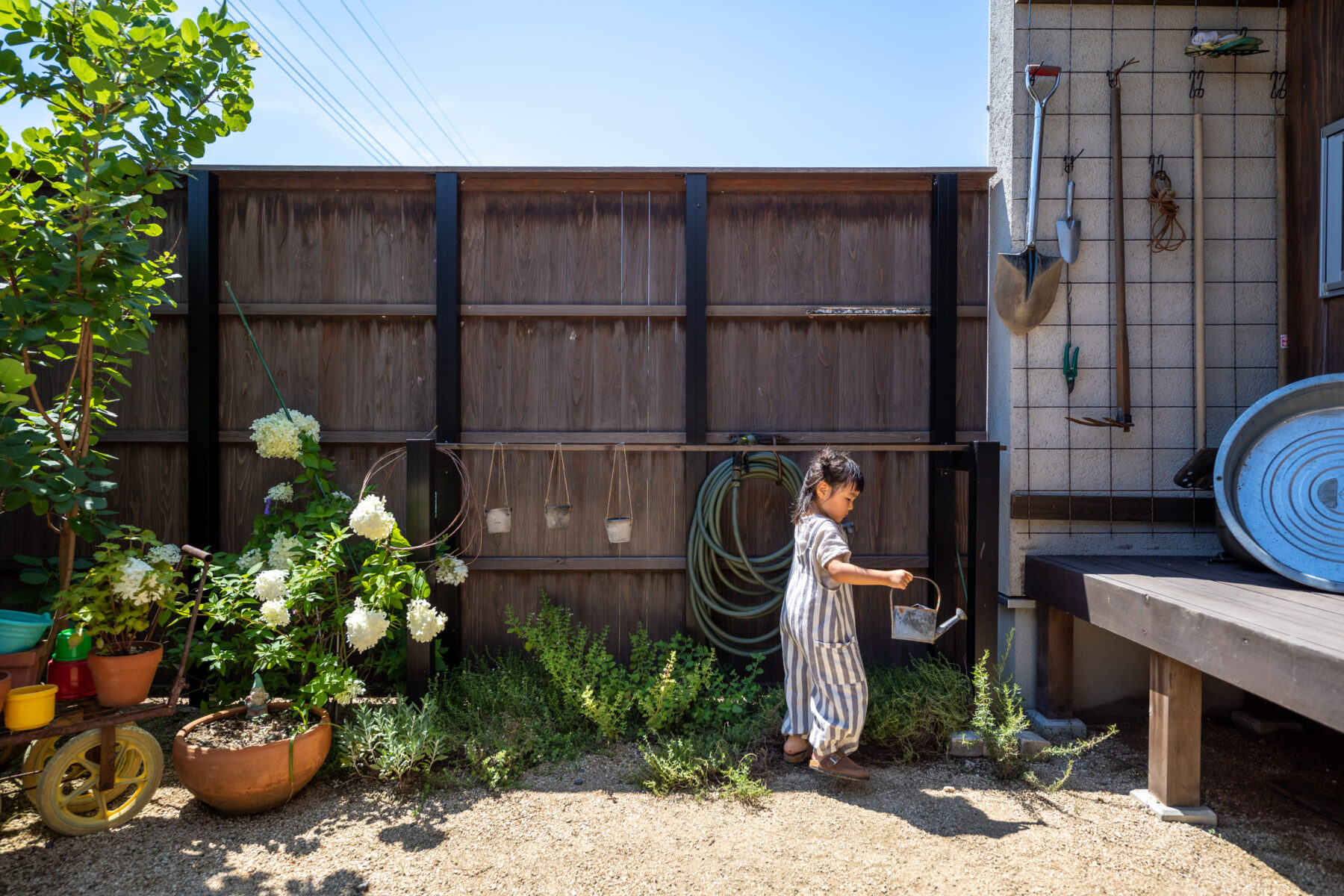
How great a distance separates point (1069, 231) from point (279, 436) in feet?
11.4

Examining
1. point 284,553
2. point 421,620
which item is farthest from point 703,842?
point 284,553

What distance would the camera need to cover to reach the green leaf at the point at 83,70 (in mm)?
2180

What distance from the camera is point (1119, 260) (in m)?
3.03

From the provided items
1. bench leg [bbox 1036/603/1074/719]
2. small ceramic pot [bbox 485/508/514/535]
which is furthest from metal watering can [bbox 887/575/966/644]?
small ceramic pot [bbox 485/508/514/535]

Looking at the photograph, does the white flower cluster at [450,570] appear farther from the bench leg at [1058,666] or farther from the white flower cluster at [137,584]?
the bench leg at [1058,666]

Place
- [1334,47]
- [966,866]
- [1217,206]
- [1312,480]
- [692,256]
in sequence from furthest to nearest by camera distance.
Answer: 1. [692,256]
2. [1217,206]
3. [1334,47]
4. [1312,480]
5. [966,866]

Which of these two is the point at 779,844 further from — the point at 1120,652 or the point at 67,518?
the point at 67,518

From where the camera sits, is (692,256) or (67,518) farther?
(692,256)

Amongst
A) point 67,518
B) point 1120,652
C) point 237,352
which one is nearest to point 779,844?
point 1120,652

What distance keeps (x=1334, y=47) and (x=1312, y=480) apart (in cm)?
181

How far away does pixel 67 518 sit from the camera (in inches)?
96.6

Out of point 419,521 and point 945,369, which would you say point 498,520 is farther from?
point 945,369

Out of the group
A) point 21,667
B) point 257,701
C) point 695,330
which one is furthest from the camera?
point 695,330

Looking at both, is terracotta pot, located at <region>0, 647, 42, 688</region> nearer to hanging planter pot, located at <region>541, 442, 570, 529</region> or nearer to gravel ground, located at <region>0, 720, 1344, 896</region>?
gravel ground, located at <region>0, 720, 1344, 896</region>
